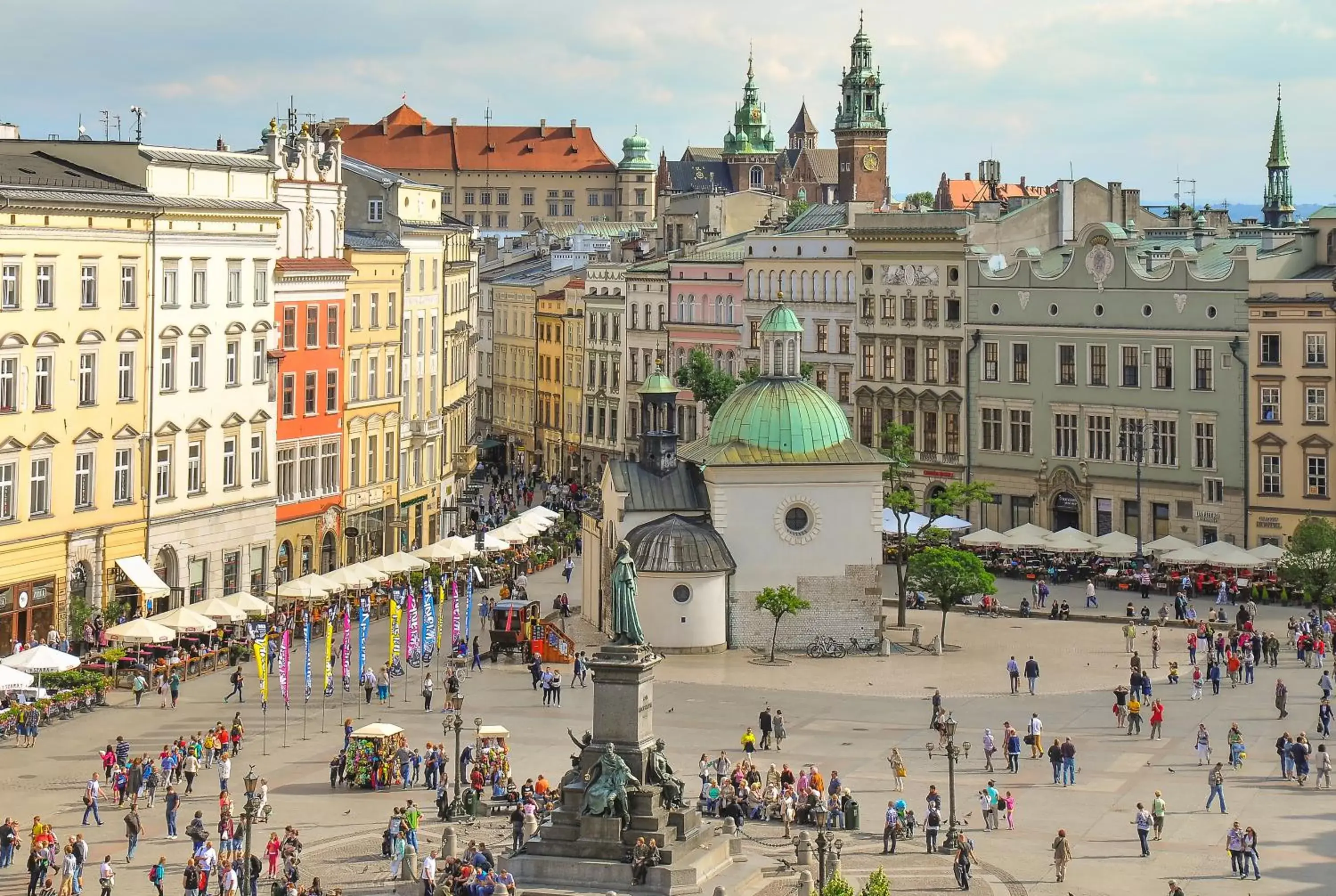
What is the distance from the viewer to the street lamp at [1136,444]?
326 ft

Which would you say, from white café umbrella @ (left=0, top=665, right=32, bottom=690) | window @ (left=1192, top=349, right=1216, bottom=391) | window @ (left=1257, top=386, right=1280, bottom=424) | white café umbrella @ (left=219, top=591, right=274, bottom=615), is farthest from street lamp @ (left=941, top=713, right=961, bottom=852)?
window @ (left=1192, top=349, right=1216, bottom=391)

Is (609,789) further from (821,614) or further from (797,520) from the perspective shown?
(797,520)

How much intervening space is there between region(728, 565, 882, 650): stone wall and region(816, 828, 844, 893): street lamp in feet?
101

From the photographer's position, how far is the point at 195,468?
81375 millimetres

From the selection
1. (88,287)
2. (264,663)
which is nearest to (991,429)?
(88,287)

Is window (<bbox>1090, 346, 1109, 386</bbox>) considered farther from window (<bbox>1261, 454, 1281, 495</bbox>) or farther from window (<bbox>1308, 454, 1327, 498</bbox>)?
window (<bbox>1308, 454, 1327, 498</bbox>)

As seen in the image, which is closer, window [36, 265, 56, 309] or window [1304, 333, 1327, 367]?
window [36, 265, 56, 309]

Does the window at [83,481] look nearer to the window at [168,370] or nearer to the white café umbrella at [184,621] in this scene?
the window at [168,370]

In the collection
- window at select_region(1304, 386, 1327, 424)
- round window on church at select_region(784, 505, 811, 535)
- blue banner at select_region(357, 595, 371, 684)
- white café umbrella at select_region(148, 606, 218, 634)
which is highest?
window at select_region(1304, 386, 1327, 424)

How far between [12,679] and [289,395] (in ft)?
99.1

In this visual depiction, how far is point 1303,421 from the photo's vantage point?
95.7 meters

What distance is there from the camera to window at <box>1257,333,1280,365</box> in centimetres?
9650

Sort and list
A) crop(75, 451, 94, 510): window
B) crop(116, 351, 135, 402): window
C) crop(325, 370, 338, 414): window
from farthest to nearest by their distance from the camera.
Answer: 1. crop(325, 370, 338, 414): window
2. crop(116, 351, 135, 402): window
3. crop(75, 451, 94, 510): window

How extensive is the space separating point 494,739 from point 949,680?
19.0 metres
